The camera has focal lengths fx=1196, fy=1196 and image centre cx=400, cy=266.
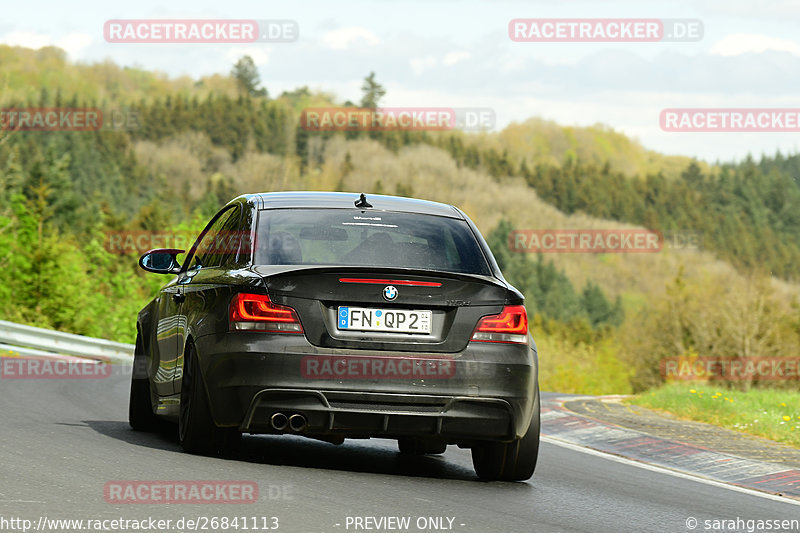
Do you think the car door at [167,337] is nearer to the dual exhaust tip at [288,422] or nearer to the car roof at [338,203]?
the car roof at [338,203]

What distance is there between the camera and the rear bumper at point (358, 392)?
6848 mm

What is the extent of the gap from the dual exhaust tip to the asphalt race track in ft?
0.96

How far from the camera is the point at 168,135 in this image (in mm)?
177125

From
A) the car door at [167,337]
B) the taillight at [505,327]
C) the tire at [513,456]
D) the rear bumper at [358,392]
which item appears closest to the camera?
the rear bumper at [358,392]

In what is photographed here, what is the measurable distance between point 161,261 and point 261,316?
223 cm

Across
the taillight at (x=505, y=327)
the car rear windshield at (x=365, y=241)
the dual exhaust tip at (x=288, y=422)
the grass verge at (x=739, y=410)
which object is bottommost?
the grass verge at (x=739, y=410)

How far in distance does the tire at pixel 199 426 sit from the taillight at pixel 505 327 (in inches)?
66.4

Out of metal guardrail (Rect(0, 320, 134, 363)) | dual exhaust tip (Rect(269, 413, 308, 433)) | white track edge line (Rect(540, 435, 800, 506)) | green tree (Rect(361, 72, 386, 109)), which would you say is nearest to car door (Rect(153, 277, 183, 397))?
dual exhaust tip (Rect(269, 413, 308, 433))

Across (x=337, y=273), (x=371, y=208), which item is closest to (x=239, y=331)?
(x=337, y=273)

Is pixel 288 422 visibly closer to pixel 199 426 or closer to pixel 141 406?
pixel 199 426

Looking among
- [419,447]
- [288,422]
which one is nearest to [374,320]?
[288,422]

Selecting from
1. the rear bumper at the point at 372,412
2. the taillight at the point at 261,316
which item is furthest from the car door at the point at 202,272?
the rear bumper at the point at 372,412

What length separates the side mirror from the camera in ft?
28.9

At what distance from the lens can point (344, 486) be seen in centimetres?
674
